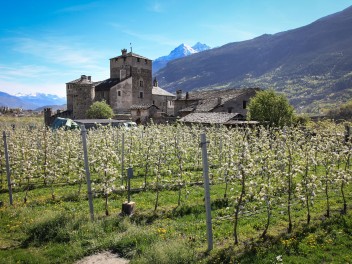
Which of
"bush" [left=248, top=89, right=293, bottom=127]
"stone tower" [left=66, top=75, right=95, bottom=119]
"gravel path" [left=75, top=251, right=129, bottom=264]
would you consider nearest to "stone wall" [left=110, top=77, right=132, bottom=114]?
"stone tower" [left=66, top=75, right=95, bottom=119]

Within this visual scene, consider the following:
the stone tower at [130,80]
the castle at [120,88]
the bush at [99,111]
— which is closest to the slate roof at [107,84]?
the castle at [120,88]

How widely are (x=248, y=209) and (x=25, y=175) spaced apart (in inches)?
409

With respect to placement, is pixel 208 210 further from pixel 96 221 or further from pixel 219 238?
pixel 96 221

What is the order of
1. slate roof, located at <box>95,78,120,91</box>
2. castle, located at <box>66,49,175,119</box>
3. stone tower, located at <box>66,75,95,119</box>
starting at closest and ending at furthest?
stone tower, located at <box>66,75,95,119</box> → castle, located at <box>66,49,175,119</box> → slate roof, located at <box>95,78,120,91</box>

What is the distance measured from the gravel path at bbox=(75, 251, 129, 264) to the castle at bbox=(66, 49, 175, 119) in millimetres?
52023

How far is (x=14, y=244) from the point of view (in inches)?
364

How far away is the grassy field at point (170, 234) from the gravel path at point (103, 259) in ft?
0.72

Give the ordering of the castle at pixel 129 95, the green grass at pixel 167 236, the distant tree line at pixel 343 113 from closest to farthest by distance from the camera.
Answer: the green grass at pixel 167 236 → the distant tree line at pixel 343 113 → the castle at pixel 129 95

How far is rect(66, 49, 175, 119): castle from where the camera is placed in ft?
198

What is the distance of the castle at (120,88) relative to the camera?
2377 inches

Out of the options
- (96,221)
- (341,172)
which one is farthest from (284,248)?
(96,221)

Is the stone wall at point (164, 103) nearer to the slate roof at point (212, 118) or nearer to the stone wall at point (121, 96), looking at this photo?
the stone wall at point (121, 96)

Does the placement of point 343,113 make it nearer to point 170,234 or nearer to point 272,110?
point 272,110

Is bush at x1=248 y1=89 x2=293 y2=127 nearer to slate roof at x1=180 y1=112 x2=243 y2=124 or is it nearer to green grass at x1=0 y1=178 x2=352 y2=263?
slate roof at x1=180 y1=112 x2=243 y2=124
